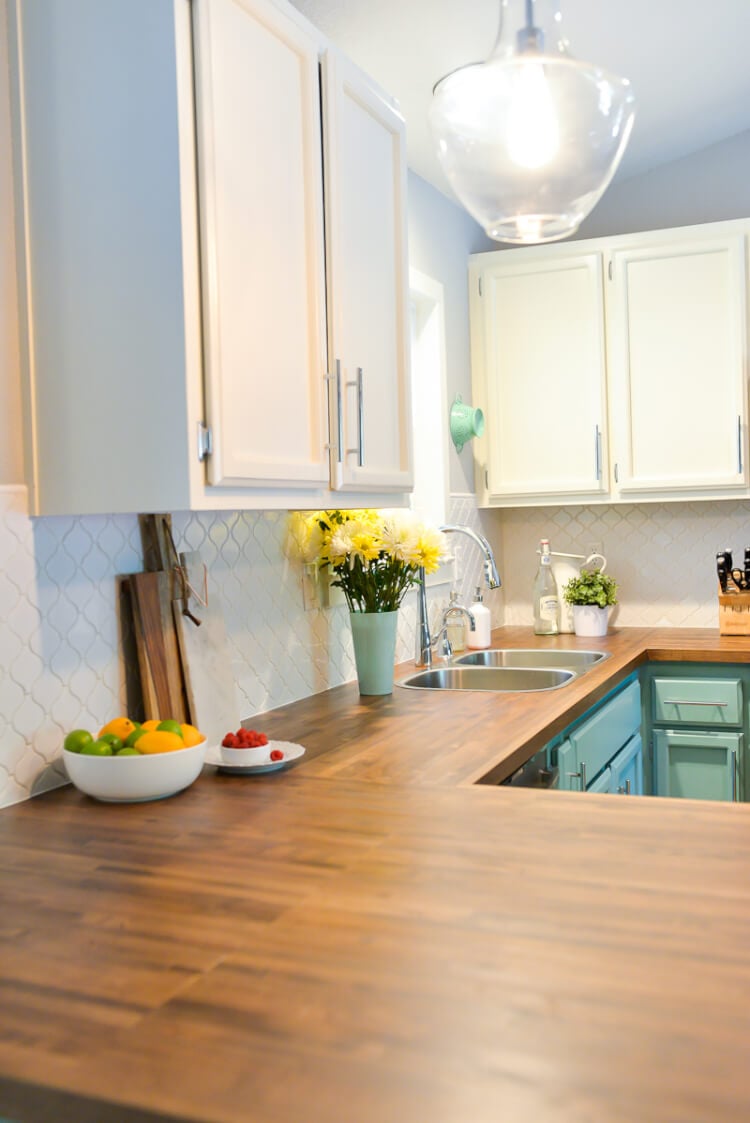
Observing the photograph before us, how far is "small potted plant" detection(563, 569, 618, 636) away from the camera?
3801 mm

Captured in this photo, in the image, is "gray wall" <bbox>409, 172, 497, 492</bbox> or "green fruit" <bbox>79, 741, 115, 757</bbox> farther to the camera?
"gray wall" <bbox>409, 172, 497, 492</bbox>

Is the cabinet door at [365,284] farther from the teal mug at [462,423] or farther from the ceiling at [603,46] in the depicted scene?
the teal mug at [462,423]

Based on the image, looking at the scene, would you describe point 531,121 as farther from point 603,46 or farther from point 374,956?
point 603,46

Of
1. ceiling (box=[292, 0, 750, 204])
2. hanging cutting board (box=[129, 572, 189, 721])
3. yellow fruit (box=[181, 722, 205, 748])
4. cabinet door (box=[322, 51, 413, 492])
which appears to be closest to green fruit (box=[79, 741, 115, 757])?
yellow fruit (box=[181, 722, 205, 748])

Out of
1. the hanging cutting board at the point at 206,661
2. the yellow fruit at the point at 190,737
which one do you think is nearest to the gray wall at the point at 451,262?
the hanging cutting board at the point at 206,661

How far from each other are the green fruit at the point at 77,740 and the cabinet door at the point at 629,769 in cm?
165

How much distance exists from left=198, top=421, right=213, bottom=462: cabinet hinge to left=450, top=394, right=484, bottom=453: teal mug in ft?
6.82

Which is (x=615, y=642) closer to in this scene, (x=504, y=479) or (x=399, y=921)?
(x=504, y=479)

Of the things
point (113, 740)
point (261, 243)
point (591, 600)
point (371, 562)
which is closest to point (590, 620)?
point (591, 600)

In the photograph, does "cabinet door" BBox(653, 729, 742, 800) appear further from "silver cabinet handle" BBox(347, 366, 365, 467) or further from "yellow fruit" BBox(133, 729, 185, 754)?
"yellow fruit" BBox(133, 729, 185, 754)

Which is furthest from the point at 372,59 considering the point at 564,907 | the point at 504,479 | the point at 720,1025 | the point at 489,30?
the point at 720,1025

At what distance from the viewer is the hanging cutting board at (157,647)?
76.5 inches

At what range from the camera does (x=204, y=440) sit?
5.51 ft

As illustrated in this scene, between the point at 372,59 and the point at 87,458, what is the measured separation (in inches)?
64.1
